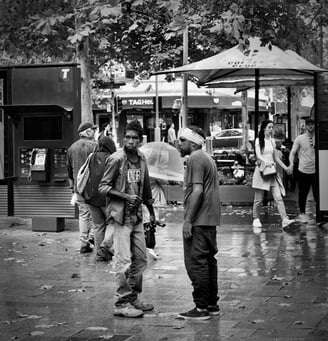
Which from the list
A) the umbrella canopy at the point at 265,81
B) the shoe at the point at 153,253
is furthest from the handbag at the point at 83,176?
the umbrella canopy at the point at 265,81

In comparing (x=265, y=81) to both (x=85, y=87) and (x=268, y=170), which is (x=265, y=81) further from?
(x=268, y=170)

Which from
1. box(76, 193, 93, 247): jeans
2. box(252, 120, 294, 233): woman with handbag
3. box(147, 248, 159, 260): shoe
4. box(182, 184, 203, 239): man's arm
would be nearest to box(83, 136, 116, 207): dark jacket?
box(76, 193, 93, 247): jeans

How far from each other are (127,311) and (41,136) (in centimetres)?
748

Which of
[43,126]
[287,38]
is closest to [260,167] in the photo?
[287,38]

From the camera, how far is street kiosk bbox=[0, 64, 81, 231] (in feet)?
46.9

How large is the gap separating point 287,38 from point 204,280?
5.78 meters

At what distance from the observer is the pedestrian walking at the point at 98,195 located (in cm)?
1088

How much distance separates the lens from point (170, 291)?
8805mm

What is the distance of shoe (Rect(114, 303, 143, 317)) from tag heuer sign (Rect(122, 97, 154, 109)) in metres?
35.0

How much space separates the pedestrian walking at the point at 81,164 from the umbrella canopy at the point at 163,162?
915 millimetres

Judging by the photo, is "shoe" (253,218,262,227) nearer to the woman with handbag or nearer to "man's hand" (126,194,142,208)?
the woman with handbag

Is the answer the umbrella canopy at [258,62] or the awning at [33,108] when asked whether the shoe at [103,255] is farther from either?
the umbrella canopy at [258,62]

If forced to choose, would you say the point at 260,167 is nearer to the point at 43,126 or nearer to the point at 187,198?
the point at 43,126

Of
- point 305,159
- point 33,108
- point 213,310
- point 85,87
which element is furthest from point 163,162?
point 85,87
